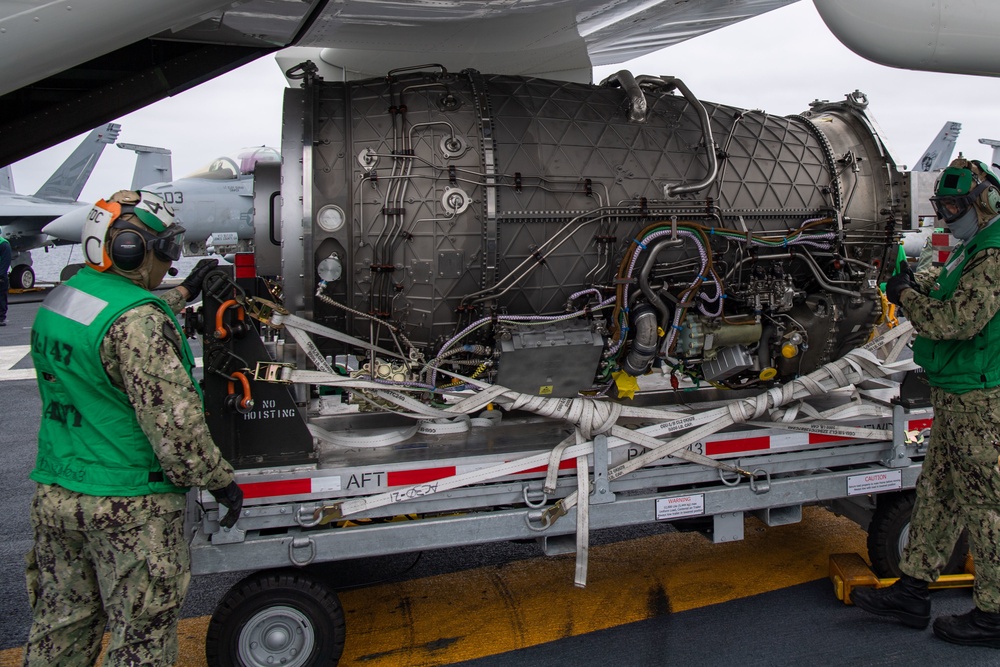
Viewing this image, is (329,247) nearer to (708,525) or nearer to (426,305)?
(426,305)

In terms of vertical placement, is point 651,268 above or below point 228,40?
below

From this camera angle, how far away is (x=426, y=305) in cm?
365

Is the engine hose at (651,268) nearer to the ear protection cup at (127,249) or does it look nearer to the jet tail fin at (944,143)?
the ear protection cup at (127,249)

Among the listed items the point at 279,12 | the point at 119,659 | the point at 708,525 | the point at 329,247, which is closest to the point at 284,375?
the point at 329,247

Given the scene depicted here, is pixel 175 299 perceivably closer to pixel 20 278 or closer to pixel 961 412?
pixel 961 412

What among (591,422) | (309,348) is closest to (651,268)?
(591,422)

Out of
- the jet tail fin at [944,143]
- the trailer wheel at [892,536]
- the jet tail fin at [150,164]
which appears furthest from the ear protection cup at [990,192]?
the jet tail fin at [150,164]

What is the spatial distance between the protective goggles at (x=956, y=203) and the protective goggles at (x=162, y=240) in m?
3.39

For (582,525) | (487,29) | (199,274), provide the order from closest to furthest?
1. (199,274)
2. (582,525)
3. (487,29)

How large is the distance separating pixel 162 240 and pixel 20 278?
2030 cm

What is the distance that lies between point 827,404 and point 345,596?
115 inches

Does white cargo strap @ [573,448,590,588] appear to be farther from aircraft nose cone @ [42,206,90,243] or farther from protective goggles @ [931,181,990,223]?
aircraft nose cone @ [42,206,90,243]

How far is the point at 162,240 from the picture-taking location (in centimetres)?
263

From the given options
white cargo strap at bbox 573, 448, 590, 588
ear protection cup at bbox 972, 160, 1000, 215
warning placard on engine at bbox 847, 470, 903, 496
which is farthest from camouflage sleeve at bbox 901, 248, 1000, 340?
white cargo strap at bbox 573, 448, 590, 588
